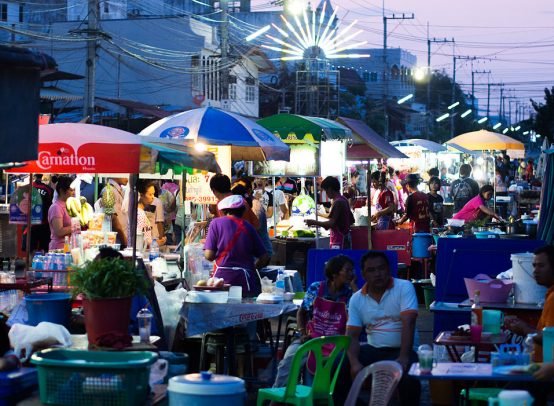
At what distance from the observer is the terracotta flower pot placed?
23.2 ft

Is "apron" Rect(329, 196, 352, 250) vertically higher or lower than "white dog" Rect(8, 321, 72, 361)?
higher

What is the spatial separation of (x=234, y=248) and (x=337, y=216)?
215 inches

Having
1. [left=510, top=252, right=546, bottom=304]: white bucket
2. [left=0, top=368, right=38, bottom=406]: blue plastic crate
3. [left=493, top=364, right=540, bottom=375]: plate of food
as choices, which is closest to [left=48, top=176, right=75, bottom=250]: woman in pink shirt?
[left=510, top=252, right=546, bottom=304]: white bucket

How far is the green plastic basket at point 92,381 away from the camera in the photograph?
18.4ft

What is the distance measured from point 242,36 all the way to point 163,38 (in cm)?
1877

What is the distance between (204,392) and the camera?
548 centimetres

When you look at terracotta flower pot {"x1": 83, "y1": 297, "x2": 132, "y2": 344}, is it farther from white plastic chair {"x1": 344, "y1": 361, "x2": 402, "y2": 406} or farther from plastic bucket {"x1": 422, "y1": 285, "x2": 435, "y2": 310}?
plastic bucket {"x1": 422, "y1": 285, "x2": 435, "y2": 310}

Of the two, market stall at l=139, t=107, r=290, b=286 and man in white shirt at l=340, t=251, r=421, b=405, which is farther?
market stall at l=139, t=107, r=290, b=286

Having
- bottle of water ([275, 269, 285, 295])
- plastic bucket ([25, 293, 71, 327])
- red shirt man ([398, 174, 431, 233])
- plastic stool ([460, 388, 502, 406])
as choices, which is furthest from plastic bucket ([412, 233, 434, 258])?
plastic bucket ([25, 293, 71, 327])

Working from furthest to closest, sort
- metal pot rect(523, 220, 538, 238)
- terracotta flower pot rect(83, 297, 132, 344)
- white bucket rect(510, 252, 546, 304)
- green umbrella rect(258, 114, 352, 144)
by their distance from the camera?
metal pot rect(523, 220, 538, 238), green umbrella rect(258, 114, 352, 144), white bucket rect(510, 252, 546, 304), terracotta flower pot rect(83, 297, 132, 344)

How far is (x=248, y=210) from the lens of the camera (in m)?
13.6

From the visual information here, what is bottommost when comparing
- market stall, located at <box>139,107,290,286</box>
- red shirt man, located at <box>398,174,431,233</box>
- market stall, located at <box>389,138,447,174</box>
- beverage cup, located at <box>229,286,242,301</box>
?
beverage cup, located at <box>229,286,242,301</box>

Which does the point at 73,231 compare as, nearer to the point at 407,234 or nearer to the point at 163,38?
the point at 407,234

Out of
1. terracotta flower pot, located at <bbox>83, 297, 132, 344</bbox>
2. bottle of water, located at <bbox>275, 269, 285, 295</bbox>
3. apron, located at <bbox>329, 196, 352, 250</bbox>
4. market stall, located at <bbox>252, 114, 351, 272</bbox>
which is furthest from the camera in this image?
market stall, located at <bbox>252, 114, 351, 272</bbox>
